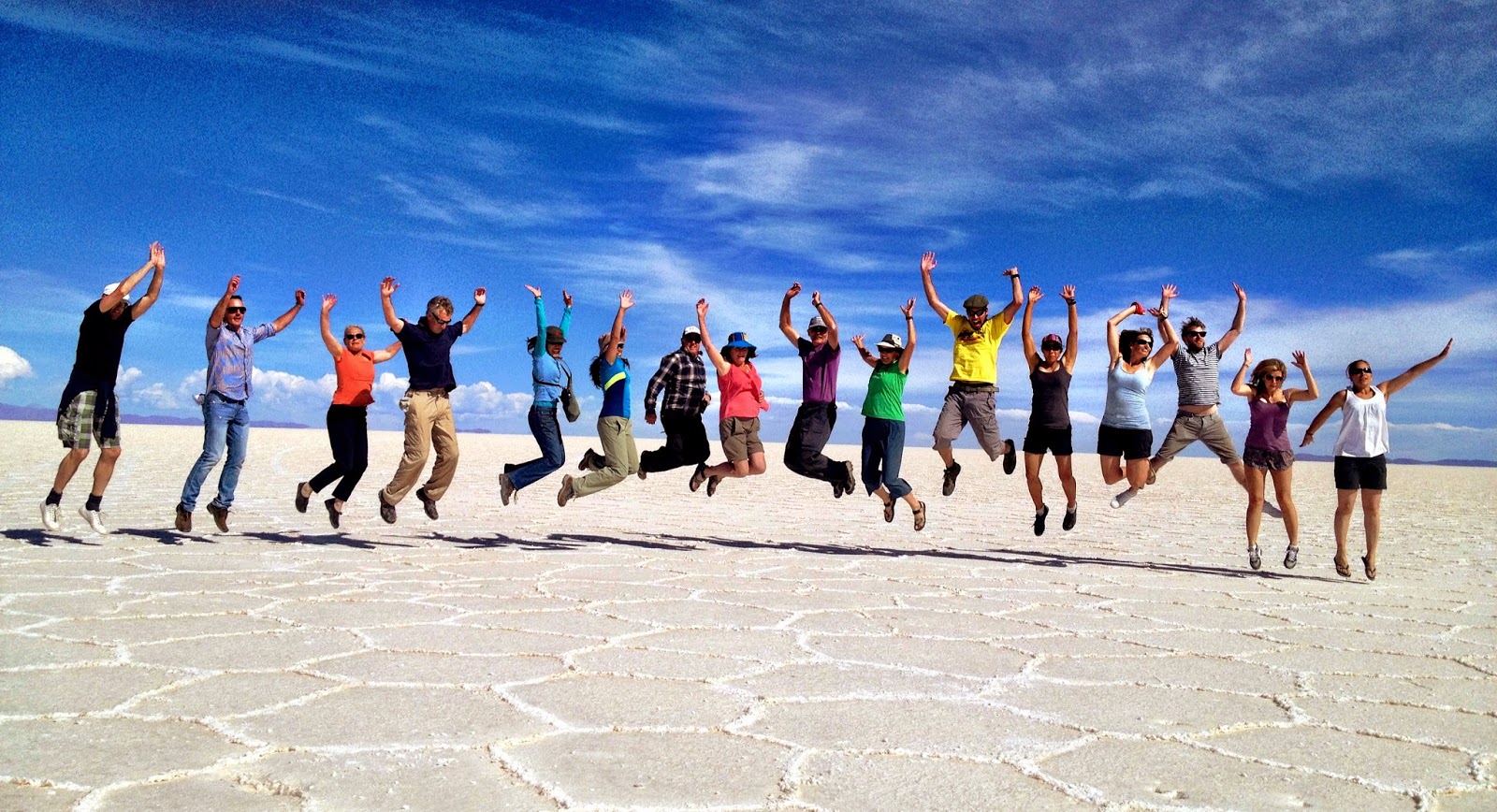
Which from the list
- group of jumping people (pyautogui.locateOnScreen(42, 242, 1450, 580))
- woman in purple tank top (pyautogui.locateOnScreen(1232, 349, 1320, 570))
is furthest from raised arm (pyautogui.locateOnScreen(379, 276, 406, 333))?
woman in purple tank top (pyautogui.locateOnScreen(1232, 349, 1320, 570))

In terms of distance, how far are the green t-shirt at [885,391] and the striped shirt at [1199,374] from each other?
2111 mm

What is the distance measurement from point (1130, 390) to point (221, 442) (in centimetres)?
679

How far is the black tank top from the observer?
8.59 meters

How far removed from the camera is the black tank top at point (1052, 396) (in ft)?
28.2

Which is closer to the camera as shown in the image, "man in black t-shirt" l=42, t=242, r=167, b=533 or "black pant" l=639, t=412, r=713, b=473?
"man in black t-shirt" l=42, t=242, r=167, b=533

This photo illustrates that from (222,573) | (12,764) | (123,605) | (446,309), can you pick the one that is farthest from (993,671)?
(446,309)

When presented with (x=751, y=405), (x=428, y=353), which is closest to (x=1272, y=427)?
(x=751, y=405)

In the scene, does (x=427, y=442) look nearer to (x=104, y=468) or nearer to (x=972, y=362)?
(x=104, y=468)

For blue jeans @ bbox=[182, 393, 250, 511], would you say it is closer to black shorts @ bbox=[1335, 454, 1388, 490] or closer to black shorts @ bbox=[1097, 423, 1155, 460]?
black shorts @ bbox=[1097, 423, 1155, 460]

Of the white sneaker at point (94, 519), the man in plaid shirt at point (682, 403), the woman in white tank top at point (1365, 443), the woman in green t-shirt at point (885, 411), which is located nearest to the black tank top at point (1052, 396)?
the woman in green t-shirt at point (885, 411)

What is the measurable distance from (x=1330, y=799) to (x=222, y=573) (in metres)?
5.98

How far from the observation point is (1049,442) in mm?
8562

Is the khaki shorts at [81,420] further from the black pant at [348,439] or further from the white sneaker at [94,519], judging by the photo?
the black pant at [348,439]

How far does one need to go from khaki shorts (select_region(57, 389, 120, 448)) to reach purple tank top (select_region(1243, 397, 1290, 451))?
840 cm
